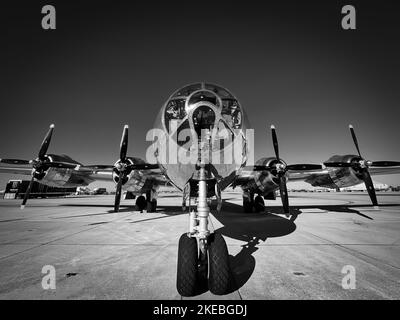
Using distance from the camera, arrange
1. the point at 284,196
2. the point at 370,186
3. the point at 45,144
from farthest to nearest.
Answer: the point at 45,144, the point at 370,186, the point at 284,196

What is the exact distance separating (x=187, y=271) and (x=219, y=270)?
0.43 meters

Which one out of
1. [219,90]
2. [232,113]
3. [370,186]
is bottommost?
[370,186]

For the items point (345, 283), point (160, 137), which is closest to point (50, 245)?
point (160, 137)

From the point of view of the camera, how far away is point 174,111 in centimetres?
388

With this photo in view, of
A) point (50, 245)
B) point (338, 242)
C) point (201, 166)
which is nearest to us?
point (201, 166)

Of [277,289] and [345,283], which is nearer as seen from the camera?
[277,289]

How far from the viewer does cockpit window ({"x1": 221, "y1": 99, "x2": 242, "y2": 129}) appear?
3.87m

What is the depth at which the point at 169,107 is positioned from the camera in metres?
3.97

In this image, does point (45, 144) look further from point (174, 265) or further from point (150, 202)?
point (174, 265)

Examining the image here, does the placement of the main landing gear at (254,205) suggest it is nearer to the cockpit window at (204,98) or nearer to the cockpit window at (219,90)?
the cockpit window at (219,90)

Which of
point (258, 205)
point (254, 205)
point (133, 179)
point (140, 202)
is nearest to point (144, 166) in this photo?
point (133, 179)

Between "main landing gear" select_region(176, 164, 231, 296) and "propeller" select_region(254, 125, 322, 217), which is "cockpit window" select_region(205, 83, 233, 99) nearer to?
"main landing gear" select_region(176, 164, 231, 296)

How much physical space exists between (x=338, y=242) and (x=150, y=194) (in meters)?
11.0
